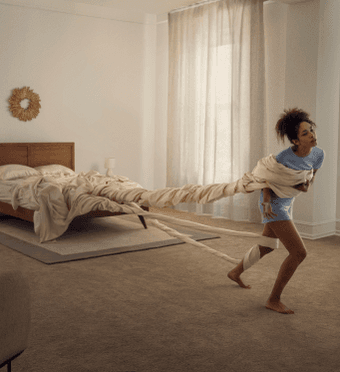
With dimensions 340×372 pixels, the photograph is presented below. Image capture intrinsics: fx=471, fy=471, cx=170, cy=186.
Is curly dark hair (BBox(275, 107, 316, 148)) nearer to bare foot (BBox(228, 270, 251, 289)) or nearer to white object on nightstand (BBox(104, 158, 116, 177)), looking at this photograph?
bare foot (BBox(228, 270, 251, 289))

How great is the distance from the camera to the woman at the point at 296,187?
2742mm

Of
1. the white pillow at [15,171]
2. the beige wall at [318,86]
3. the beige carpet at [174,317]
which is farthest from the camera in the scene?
the white pillow at [15,171]

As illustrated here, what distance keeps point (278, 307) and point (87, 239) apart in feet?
8.03

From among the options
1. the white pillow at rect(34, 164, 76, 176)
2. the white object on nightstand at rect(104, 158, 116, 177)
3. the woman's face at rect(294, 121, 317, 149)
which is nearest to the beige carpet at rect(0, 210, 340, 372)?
the woman's face at rect(294, 121, 317, 149)

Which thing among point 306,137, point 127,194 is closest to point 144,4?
point 127,194

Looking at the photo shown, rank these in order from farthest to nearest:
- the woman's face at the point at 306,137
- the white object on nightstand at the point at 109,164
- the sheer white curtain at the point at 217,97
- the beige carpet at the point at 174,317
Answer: the white object on nightstand at the point at 109,164 → the sheer white curtain at the point at 217,97 → the woman's face at the point at 306,137 → the beige carpet at the point at 174,317

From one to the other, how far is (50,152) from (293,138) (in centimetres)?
438

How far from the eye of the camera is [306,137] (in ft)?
8.89

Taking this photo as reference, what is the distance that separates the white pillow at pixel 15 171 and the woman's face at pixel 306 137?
394 centimetres

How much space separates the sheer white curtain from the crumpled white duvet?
5.00 feet

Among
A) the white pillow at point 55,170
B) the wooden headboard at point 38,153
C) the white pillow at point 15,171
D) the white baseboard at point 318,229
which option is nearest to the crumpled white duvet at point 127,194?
the white pillow at point 15,171

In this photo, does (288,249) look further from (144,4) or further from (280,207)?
(144,4)

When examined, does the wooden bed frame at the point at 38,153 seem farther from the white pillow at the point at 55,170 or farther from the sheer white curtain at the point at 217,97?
Result: the sheer white curtain at the point at 217,97

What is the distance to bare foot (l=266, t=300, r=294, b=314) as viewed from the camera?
2.83 meters
